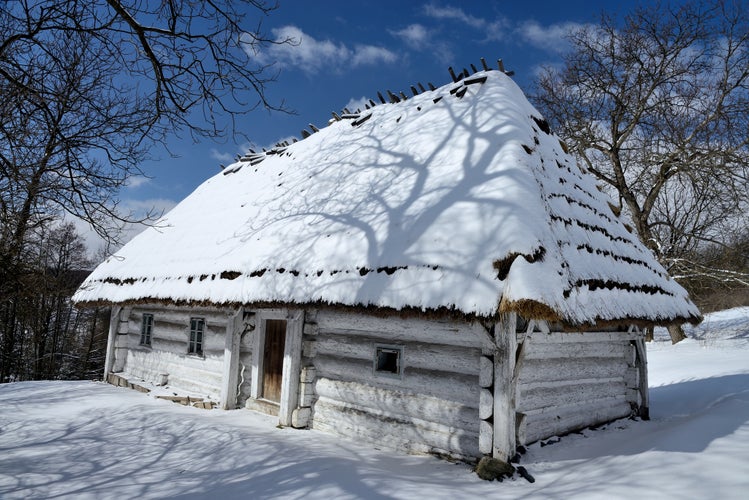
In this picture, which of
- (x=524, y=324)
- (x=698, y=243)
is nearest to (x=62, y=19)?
(x=524, y=324)

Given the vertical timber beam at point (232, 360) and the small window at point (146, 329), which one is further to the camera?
the small window at point (146, 329)

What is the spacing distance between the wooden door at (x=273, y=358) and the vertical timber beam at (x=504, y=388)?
14.7 ft

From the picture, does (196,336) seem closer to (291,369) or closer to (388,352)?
(291,369)

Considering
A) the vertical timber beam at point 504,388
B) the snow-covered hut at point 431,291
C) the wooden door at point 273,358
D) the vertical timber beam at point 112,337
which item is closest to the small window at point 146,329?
the vertical timber beam at point 112,337

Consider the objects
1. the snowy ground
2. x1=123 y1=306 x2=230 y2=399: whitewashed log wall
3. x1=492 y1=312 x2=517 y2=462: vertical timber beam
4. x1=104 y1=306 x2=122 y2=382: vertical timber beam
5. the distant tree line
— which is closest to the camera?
the snowy ground

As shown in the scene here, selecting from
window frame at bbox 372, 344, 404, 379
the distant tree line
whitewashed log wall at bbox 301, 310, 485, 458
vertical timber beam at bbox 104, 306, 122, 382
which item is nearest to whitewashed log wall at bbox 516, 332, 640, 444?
whitewashed log wall at bbox 301, 310, 485, 458

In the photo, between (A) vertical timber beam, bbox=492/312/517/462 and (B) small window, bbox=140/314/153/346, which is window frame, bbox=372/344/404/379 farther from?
(B) small window, bbox=140/314/153/346

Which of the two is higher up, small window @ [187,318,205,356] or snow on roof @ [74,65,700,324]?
snow on roof @ [74,65,700,324]

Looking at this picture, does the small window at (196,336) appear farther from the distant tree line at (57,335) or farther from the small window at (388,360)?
the distant tree line at (57,335)

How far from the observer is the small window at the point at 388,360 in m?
6.44

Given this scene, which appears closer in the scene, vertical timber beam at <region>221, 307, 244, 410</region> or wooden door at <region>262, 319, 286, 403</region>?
wooden door at <region>262, 319, 286, 403</region>

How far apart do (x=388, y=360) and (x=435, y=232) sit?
6.90 feet

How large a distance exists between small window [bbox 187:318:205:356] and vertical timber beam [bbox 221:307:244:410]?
64.9 inches

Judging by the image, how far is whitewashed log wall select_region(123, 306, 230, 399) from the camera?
9672 millimetres
